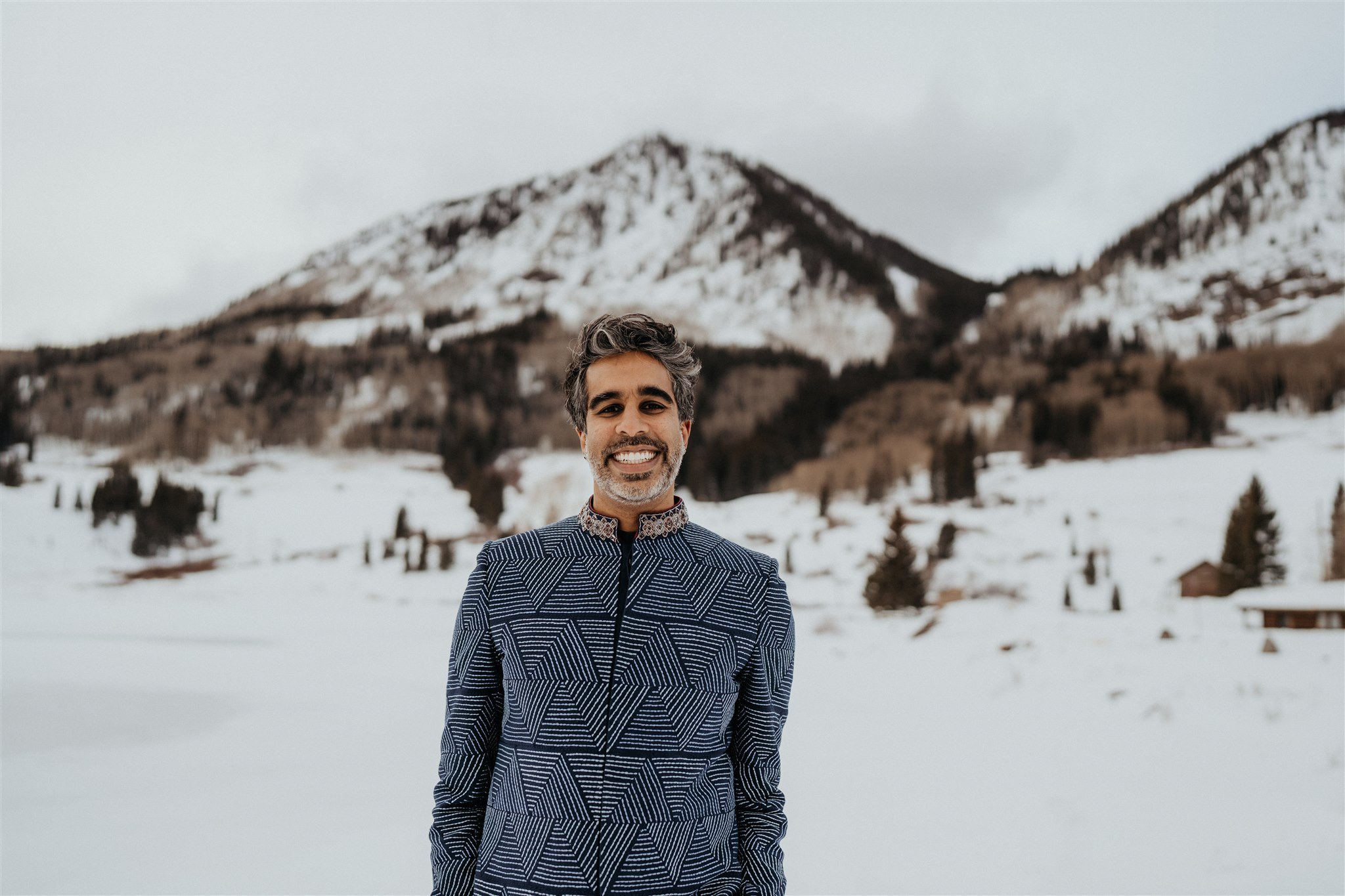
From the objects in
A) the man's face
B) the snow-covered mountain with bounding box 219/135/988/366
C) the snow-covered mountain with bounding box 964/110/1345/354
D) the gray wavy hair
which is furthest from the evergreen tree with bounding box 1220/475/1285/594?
the snow-covered mountain with bounding box 219/135/988/366

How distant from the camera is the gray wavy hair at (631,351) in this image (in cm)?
211

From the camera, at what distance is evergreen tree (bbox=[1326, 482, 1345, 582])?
3419 centimetres

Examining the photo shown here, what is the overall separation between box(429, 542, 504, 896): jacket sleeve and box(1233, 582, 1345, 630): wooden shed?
72.4 feet

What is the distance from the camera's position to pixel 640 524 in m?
2.14

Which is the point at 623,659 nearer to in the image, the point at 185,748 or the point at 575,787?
the point at 575,787

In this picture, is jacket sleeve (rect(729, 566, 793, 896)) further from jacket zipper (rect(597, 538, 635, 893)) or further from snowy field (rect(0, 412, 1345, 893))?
snowy field (rect(0, 412, 1345, 893))

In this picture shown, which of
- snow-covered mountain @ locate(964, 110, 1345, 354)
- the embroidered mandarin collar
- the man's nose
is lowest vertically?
the embroidered mandarin collar

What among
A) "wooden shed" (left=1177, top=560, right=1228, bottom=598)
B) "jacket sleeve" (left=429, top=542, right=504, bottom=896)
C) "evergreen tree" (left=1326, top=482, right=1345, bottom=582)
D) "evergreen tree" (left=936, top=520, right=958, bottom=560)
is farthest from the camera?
"evergreen tree" (left=936, top=520, right=958, bottom=560)

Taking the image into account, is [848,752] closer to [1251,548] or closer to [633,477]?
[633,477]

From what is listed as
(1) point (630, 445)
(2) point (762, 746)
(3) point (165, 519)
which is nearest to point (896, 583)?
(2) point (762, 746)

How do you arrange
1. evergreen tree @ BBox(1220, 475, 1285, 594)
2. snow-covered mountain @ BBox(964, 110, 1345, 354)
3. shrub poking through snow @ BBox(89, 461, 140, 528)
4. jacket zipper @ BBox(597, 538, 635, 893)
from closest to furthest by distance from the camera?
jacket zipper @ BBox(597, 538, 635, 893) < evergreen tree @ BBox(1220, 475, 1285, 594) < shrub poking through snow @ BBox(89, 461, 140, 528) < snow-covered mountain @ BBox(964, 110, 1345, 354)

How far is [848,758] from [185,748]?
7777 mm

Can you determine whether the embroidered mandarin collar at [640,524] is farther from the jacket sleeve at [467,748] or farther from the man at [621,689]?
the jacket sleeve at [467,748]

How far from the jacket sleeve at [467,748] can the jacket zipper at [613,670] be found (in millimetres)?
300
